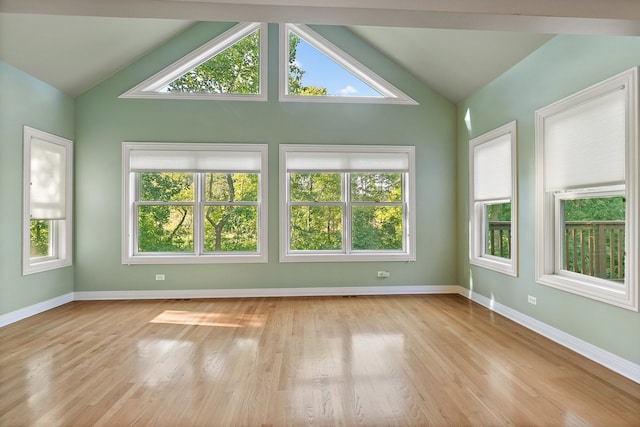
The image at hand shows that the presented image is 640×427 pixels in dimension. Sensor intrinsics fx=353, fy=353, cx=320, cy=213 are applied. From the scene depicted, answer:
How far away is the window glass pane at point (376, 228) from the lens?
564 cm

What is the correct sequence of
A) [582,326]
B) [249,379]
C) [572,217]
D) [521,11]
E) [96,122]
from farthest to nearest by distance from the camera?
[96,122], [572,217], [582,326], [249,379], [521,11]

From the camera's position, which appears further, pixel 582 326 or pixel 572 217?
pixel 572 217

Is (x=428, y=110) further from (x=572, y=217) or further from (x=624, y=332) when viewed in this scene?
(x=624, y=332)

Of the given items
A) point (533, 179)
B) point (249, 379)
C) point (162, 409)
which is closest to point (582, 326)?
point (533, 179)

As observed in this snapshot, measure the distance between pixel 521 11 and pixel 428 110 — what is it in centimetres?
352

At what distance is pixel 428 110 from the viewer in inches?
222

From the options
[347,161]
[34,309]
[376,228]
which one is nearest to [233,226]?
[347,161]

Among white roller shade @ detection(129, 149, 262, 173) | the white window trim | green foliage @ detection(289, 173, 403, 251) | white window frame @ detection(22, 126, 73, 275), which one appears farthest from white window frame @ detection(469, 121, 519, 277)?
white window frame @ detection(22, 126, 73, 275)

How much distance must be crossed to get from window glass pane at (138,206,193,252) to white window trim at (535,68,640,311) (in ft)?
15.3

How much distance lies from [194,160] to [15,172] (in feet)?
6.85

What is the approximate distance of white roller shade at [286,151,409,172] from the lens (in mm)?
5480

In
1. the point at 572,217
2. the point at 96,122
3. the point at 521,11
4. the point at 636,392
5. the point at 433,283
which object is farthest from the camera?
the point at 433,283

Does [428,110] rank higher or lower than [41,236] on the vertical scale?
higher

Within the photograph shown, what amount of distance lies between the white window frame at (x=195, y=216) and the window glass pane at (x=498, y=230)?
Answer: 10.6 feet
